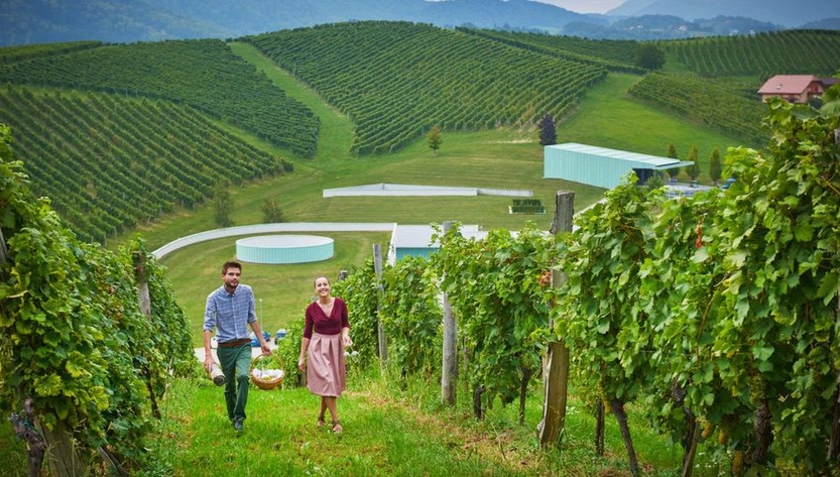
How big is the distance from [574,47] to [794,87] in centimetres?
3648

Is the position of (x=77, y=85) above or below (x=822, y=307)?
above

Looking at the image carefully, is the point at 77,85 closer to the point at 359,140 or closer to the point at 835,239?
the point at 359,140

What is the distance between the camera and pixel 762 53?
421 ft

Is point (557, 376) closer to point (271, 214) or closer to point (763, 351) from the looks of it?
point (763, 351)

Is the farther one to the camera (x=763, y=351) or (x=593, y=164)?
(x=593, y=164)

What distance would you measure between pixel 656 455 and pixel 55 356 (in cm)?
458

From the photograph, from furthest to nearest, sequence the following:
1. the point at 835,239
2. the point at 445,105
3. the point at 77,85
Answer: the point at 445,105, the point at 77,85, the point at 835,239

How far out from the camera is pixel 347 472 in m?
6.09

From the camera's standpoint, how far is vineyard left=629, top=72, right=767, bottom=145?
281 ft

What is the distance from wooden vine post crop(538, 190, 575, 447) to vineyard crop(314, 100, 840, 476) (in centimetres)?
17

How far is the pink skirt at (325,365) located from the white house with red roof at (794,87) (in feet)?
351

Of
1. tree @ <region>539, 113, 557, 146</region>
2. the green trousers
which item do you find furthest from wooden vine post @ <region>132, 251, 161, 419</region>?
tree @ <region>539, 113, 557, 146</region>

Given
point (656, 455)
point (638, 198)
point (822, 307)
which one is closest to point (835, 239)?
point (822, 307)

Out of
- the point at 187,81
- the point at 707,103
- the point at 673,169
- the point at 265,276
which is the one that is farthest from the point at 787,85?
the point at 265,276
